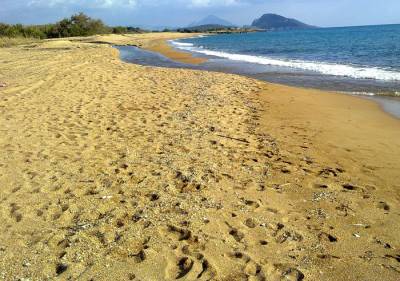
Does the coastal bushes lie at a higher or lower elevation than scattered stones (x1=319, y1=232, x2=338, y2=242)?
lower

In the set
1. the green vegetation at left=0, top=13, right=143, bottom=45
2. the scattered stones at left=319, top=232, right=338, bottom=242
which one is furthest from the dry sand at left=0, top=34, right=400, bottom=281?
the green vegetation at left=0, top=13, right=143, bottom=45

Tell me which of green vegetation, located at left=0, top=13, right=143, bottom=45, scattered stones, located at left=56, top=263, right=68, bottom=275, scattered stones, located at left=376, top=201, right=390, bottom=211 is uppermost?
scattered stones, located at left=56, top=263, right=68, bottom=275

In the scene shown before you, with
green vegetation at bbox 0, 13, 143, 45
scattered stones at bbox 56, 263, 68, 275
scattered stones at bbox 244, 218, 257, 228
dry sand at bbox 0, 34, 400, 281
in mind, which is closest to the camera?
scattered stones at bbox 56, 263, 68, 275

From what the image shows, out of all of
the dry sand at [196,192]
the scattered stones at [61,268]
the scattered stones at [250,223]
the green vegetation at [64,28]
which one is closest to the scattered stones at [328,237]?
the dry sand at [196,192]

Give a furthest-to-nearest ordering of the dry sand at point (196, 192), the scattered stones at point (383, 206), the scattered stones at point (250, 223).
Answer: the scattered stones at point (383, 206), the scattered stones at point (250, 223), the dry sand at point (196, 192)

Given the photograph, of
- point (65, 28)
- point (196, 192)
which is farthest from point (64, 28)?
point (196, 192)

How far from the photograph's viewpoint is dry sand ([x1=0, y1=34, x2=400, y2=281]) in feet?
12.7

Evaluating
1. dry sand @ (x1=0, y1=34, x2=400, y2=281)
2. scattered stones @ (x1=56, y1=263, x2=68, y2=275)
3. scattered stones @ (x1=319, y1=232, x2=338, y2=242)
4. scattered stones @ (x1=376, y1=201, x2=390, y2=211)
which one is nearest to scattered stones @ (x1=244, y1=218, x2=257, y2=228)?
dry sand @ (x1=0, y1=34, x2=400, y2=281)

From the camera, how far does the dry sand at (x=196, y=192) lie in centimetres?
387

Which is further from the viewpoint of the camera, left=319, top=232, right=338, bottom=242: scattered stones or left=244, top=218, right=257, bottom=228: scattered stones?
left=244, top=218, right=257, bottom=228: scattered stones

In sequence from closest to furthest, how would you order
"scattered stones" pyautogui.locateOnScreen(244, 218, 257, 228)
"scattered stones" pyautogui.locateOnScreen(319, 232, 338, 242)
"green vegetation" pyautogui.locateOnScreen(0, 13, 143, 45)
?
1. "scattered stones" pyautogui.locateOnScreen(319, 232, 338, 242)
2. "scattered stones" pyautogui.locateOnScreen(244, 218, 257, 228)
3. "green vegetation" pyautogui.locateOnScreen(0, 13, 143, 45)

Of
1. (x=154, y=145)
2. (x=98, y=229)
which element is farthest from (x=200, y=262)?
(x=154, y=145)

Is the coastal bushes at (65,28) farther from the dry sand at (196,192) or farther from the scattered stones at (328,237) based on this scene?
the scattered stones at (328,237)

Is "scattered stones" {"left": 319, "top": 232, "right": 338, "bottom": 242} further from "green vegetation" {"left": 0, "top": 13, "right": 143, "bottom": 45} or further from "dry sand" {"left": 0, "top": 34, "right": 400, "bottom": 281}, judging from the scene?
"green vegetation" {"left": 0, "top": 13, "right": 143, "bottom": 45}
